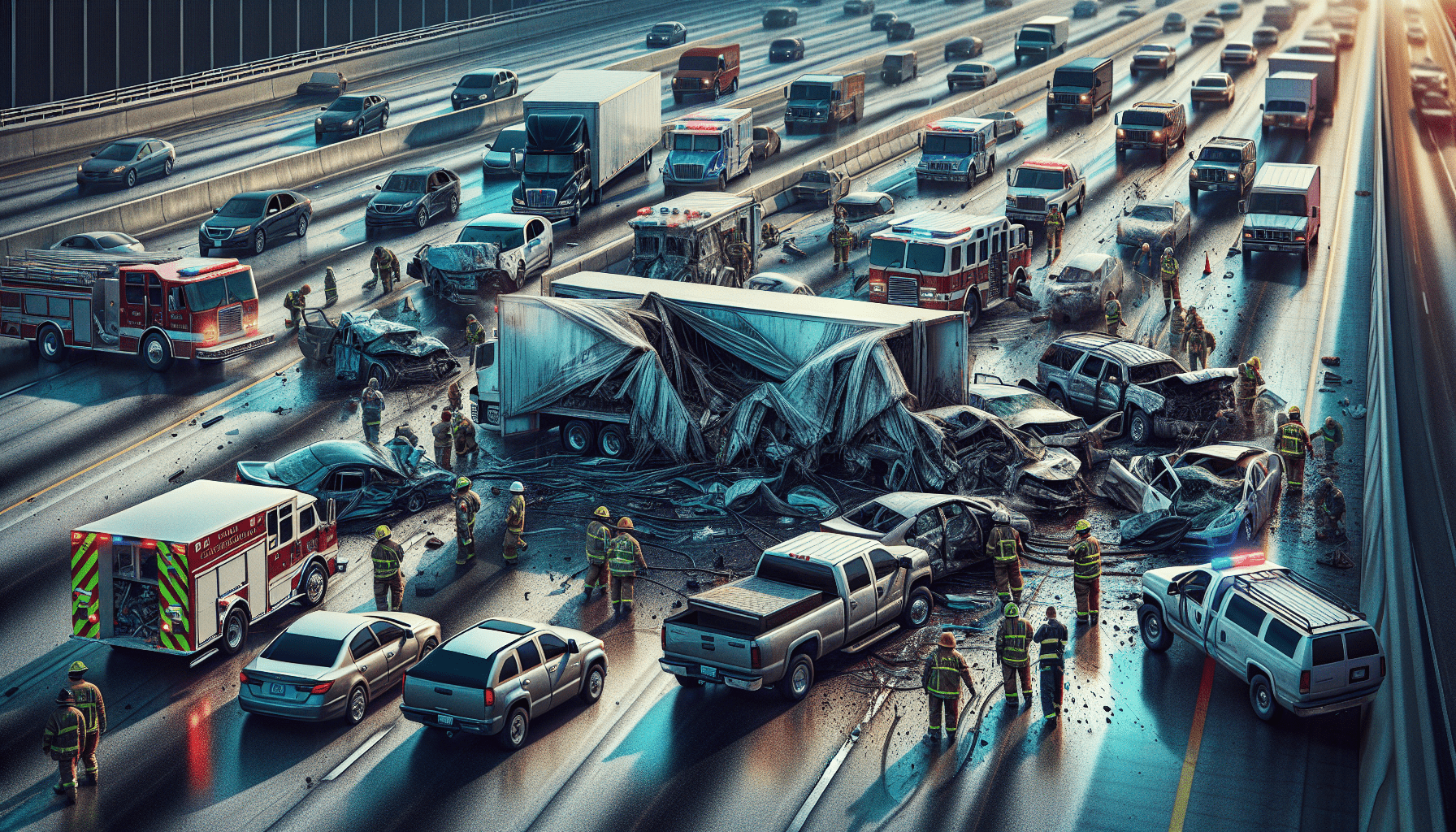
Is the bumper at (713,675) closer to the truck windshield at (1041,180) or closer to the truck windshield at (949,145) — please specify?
the truck windshield at (1041,180)

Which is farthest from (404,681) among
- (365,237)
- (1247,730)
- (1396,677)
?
(365,237)

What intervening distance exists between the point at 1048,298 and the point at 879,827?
80.6ft

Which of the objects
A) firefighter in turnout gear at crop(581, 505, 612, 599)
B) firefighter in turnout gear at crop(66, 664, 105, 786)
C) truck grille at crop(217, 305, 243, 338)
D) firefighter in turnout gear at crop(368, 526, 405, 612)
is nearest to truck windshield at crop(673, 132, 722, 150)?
truck grille at crop(217, 305, 243, 338)

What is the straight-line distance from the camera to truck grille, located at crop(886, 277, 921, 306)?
120 ft

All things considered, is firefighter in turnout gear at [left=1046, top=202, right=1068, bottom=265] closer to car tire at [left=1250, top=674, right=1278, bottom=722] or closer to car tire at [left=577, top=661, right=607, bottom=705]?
car tire at [left=1250, top=674, right=1278, bottom=722]

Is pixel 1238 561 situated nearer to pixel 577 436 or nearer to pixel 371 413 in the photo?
pixel 577 436

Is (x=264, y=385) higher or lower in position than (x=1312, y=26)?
lower

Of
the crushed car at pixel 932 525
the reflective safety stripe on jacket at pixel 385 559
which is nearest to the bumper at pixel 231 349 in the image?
the reflective safety stripe on jacket at pixel 385 559

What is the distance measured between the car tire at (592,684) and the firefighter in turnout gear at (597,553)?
11.0ft

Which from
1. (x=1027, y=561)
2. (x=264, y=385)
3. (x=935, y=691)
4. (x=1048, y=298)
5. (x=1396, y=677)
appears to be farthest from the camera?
(x=1048, y=298)

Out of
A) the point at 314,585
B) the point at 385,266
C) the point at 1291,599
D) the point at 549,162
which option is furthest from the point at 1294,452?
the point at 549,162

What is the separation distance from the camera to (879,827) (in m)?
16.6

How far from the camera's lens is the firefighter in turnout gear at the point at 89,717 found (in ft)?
58.7

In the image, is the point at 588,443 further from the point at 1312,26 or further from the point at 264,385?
the point at 1312,26
